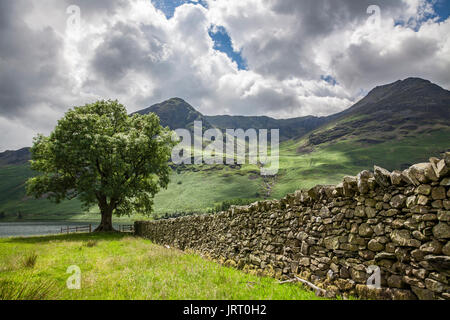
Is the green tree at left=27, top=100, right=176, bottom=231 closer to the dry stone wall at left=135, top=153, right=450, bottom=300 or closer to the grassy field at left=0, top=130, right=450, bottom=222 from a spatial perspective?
the dry stone wall at left=135, top=153, right=450, bottom=300

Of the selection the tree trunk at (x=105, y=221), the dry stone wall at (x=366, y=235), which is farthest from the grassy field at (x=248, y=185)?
the dry stone wall at (x=366, y=235)

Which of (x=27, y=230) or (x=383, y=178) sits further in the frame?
(x=27, y=230)

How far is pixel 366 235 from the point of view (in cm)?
497

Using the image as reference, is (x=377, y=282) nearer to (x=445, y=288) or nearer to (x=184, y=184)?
(x=445, y=288)

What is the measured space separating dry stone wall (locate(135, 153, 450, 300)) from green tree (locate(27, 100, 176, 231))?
883 inches

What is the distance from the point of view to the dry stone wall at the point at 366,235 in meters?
3.89

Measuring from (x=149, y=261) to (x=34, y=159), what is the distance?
26.6 meters

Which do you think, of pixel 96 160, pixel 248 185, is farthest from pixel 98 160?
pixel 248 185

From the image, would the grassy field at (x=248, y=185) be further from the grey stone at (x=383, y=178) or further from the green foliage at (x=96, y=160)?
the grey stone at (x=383, y=178)

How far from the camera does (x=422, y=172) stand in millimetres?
4113

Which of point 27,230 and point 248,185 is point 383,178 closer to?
point 27,230

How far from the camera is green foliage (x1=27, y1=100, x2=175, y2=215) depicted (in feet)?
83.8

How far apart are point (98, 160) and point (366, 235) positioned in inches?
1096
